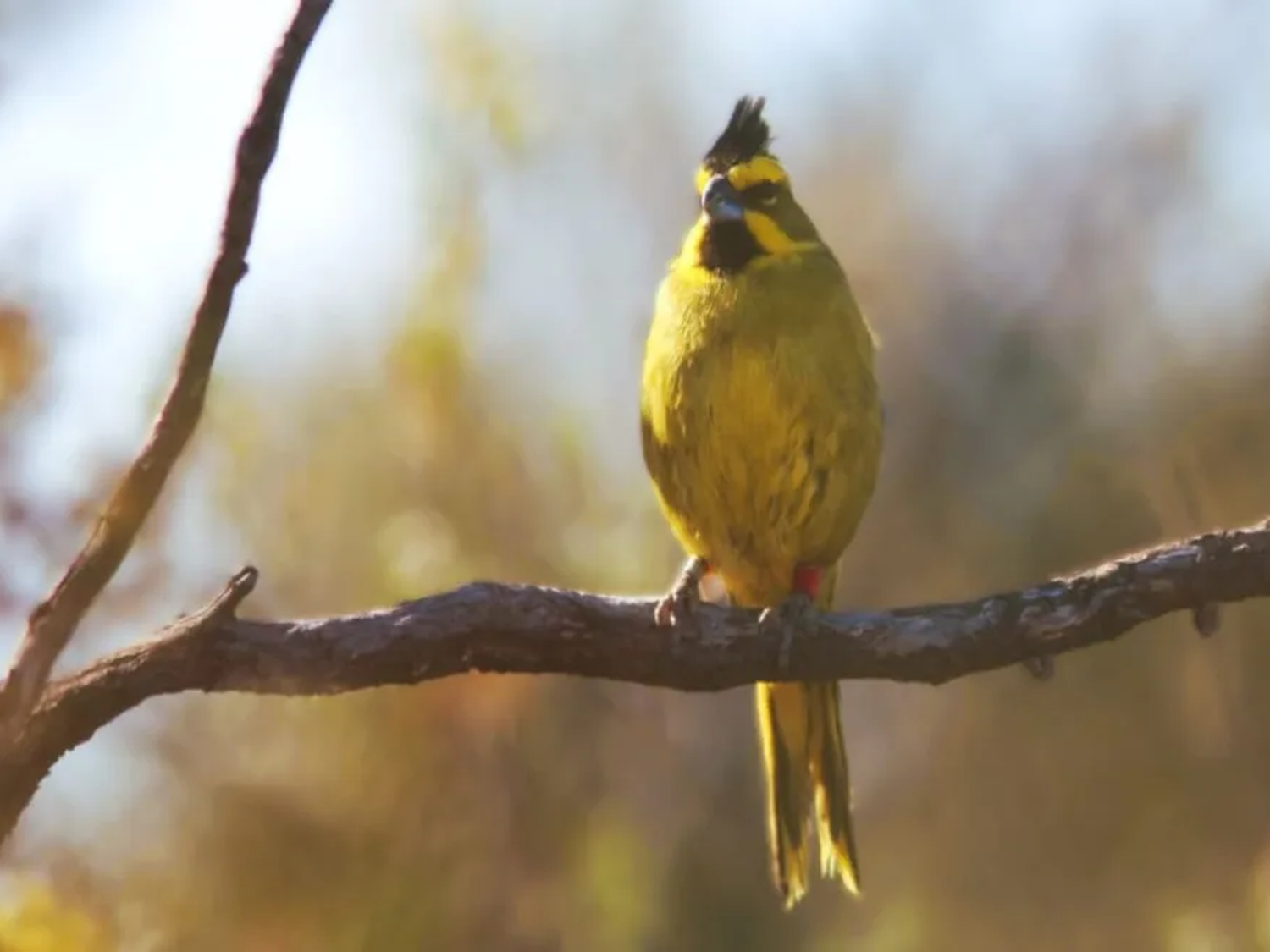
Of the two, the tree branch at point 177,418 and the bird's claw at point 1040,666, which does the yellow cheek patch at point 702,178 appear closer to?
the bird's claw at point 1040,666

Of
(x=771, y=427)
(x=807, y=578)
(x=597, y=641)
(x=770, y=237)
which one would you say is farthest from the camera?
(x=770, y=237)

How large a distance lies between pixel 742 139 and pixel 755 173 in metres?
0.07

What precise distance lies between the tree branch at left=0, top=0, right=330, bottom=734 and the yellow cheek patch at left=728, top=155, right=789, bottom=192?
1.44 m

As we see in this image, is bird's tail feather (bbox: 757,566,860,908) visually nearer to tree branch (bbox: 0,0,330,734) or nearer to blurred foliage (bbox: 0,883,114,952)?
blurred foliage (bbox: 0,883,114,952)

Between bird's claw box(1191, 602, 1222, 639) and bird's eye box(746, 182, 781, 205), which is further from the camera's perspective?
bird's eye box(746, 182, 781, 205)

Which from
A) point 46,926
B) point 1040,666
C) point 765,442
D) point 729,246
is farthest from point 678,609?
point 46,926

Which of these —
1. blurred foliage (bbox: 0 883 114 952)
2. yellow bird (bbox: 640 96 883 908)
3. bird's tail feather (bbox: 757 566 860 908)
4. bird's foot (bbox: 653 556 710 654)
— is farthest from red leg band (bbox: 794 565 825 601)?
blurred foliage (bbox: 0 883 114 952)

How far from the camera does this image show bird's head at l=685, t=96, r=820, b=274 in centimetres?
287

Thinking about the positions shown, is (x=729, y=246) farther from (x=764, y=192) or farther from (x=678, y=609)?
(x=678, y=609)

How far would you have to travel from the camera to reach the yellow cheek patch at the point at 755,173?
2908 mm

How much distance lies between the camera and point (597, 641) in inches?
87.5

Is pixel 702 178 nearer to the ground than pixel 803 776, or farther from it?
farther from it

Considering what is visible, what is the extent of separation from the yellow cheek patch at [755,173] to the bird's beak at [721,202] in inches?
0.9

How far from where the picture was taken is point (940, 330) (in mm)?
5191
